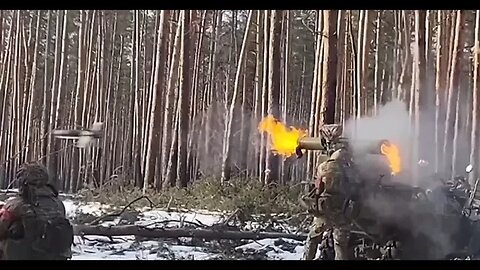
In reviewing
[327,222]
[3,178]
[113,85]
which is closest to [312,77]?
[327,222]

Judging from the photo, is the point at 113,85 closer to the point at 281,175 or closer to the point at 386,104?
the point at 281,175

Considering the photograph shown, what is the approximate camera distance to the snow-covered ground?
3703mm

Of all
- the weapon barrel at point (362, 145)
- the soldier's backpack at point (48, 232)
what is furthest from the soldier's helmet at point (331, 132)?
the soldier's backpack at point (48, 232)

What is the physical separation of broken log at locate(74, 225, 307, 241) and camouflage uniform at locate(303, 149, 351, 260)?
0.45 ft

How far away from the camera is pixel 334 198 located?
3.67m

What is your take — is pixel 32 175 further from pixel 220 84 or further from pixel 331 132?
pixel 331 132

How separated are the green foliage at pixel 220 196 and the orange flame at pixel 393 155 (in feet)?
1.38

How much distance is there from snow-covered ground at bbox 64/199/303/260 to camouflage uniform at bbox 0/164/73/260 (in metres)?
0.07

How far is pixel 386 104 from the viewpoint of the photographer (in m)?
3.72

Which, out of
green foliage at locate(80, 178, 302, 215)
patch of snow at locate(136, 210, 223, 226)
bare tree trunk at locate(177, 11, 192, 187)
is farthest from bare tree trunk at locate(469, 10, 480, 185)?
bare tree trunk at locate(177, 11, 192, 187)

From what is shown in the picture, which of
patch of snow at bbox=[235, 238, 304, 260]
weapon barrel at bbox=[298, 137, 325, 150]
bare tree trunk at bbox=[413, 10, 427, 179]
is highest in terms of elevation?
bare tree trunk at bbox=[413, 10, 427, 179]

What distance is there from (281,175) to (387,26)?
2.70ft

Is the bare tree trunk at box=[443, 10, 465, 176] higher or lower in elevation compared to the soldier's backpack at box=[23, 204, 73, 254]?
higher

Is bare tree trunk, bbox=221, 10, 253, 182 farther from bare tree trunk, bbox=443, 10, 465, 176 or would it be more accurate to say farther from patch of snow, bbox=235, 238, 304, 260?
bare tree trunk, bbox=443, 10, 465, 176
